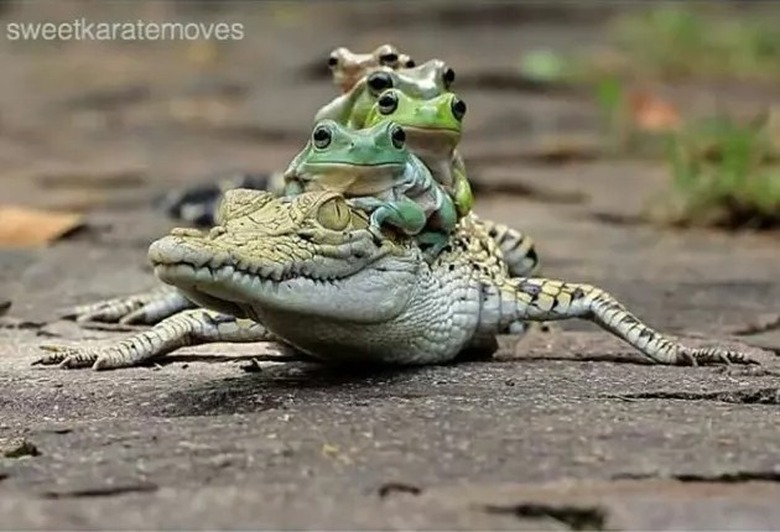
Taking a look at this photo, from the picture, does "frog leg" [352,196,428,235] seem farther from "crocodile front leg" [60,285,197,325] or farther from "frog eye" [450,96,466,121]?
"crocodile front leg" [60,285,197,325]

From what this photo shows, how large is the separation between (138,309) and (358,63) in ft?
3.66

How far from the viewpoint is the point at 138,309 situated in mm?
5098

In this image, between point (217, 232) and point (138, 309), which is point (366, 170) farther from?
point (138, 309)

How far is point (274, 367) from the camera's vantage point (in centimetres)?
408

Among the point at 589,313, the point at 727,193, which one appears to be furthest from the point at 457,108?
the point at 727,193

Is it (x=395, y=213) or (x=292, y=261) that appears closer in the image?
(x=292, y=261)

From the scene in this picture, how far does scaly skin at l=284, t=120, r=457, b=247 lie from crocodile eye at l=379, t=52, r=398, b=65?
45.2 inches

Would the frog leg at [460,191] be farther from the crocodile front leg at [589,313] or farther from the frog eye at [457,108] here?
the crocodile front leg at [589,313]

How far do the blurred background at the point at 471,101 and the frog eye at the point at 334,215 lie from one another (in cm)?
335

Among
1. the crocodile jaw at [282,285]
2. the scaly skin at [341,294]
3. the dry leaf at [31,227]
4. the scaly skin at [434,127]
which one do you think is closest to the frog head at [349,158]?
the scaly skin at [341,294]

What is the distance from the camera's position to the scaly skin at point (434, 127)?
169 inches

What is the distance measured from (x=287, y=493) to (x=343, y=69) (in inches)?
104

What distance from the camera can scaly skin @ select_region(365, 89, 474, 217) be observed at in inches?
169

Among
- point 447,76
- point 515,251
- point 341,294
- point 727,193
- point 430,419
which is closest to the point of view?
point 430,419
